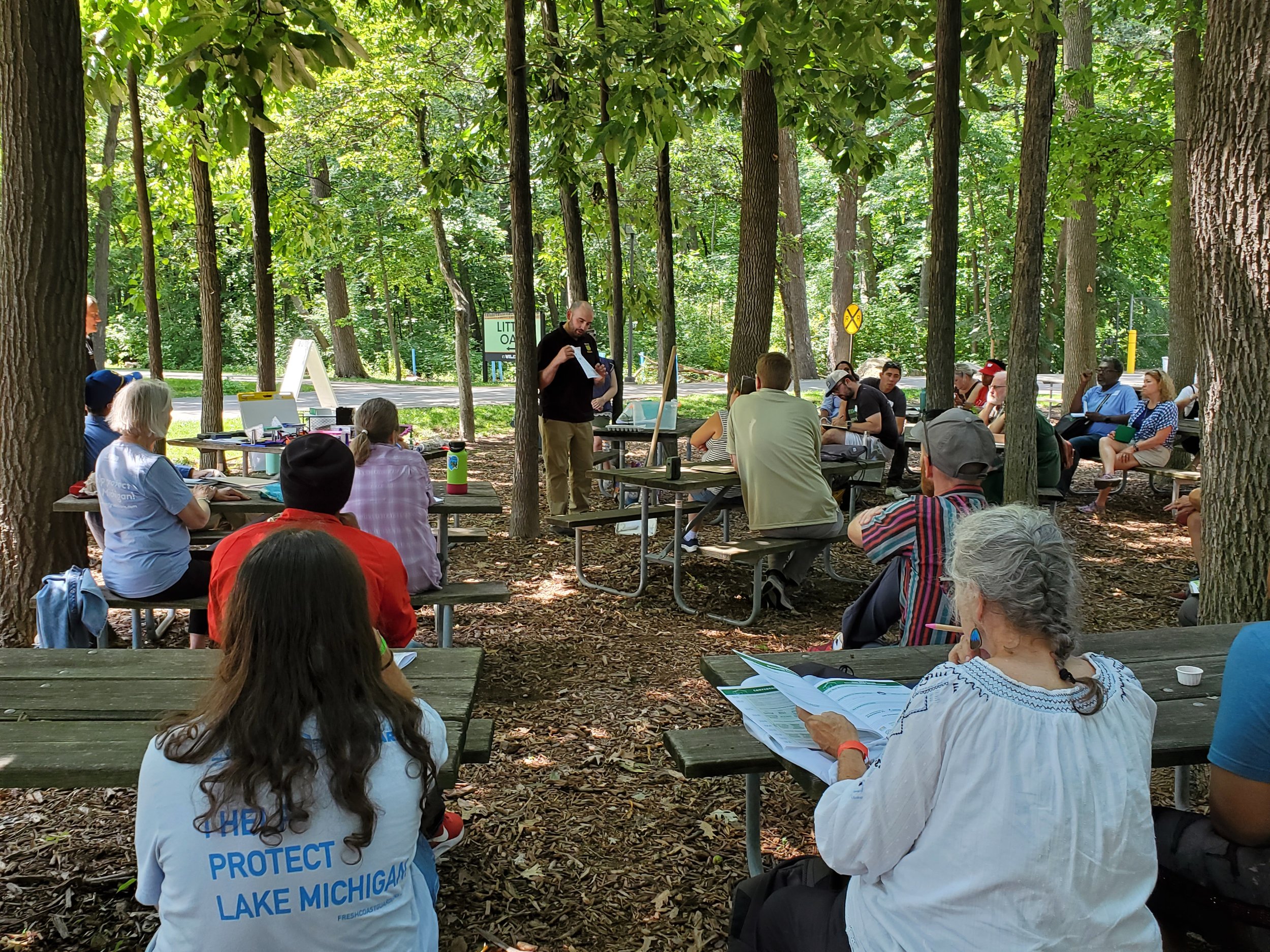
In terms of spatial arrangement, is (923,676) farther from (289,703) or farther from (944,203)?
→ (944,203)

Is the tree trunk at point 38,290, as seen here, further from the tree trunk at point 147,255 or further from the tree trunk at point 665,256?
the tree trunk at point 665,256

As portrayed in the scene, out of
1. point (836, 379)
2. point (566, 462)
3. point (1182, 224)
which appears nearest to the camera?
point (566, 462)

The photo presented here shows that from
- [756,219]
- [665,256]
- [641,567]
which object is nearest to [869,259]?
[665,256]

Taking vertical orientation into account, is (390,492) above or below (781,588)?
above

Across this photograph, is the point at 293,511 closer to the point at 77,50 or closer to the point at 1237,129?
the point at 77,50

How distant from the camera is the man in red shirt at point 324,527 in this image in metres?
3.16

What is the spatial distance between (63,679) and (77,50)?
3320 mm

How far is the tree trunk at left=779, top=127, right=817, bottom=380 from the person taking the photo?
19094 millimetres

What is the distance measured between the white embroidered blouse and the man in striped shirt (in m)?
1.81

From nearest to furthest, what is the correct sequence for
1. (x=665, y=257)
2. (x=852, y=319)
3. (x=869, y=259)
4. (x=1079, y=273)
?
(x=665, y=257), (x=1079, y=273), (x=852, y=319), (x=869, y=259)

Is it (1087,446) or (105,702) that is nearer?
(105,702)

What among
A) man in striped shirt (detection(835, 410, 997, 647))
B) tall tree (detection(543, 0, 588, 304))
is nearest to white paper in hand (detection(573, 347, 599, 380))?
tall tree (detection(543, 0, 588, 304))

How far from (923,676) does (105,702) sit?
2090 millimetres

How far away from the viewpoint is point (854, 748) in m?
2.15
